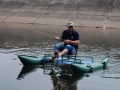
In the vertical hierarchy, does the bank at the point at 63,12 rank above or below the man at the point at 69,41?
above

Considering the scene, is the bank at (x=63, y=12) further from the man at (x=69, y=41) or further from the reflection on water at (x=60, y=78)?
the reflection on water at (x=60, y=78)

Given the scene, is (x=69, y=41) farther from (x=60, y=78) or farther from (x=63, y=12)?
(x=63, y=12)

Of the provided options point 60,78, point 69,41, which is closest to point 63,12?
point 69,41

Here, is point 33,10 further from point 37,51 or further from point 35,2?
point 37,51

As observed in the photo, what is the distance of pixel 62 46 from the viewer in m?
15.2

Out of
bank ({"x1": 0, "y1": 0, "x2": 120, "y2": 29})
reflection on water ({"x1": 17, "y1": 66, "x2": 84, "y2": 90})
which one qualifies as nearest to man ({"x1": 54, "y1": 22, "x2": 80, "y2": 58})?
reflection on water ({"x1": 17, "y1": 66, "x2": 84, "y2": 90})

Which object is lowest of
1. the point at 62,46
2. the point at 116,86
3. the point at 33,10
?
the point at 116,86

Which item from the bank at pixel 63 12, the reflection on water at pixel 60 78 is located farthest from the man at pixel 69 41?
the bank at pixel 63 12

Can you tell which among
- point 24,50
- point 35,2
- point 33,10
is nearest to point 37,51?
point 24,50

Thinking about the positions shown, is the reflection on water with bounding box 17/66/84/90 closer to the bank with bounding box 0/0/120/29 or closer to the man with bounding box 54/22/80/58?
the man with bounding box 54/22/80/58

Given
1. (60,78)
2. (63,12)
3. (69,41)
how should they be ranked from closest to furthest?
(60,78) < (69,41) < (63,12)

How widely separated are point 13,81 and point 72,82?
2.22 meters

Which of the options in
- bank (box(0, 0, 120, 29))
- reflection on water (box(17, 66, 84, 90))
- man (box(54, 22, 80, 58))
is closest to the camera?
reflection on water (box(17, 66, 84, 90))

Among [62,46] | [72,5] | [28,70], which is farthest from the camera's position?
[72,5]
